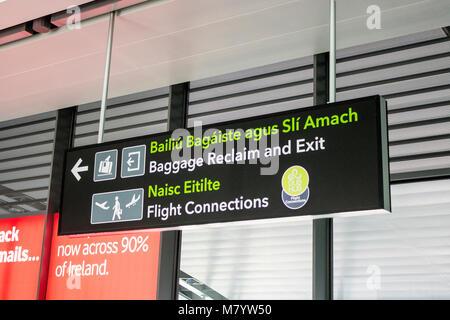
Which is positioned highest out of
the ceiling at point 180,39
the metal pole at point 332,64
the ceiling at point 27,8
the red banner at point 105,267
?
the ceiling at point 27,8

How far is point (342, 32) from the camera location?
4.50 metres

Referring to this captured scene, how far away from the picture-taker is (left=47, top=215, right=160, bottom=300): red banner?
516 cm

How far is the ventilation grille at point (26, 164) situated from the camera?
5.99 meters

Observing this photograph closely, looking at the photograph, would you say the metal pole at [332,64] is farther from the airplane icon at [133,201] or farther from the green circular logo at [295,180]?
the airplane icon at [133,201]

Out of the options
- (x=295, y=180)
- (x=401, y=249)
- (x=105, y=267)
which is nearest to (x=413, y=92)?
(x=401, y=249)

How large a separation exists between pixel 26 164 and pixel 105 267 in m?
1.52

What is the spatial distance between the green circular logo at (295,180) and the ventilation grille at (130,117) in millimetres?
2465

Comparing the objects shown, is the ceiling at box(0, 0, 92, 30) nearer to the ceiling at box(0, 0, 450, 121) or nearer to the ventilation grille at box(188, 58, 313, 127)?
the ceiling at box(0, 0, 450, 121)

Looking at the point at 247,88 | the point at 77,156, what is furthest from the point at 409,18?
the point at 77,156

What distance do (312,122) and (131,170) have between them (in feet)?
3.92

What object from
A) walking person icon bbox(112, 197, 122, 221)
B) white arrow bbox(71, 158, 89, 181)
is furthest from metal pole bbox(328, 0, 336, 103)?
white arrow bbox(71, 158, 89, 181)

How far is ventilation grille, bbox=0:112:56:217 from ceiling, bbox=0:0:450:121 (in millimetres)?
624

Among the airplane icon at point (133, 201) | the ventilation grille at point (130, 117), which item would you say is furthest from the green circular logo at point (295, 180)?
the ventilation grille at point (130, 117)

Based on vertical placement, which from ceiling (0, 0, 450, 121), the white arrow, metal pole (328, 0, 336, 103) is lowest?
the white arrow
